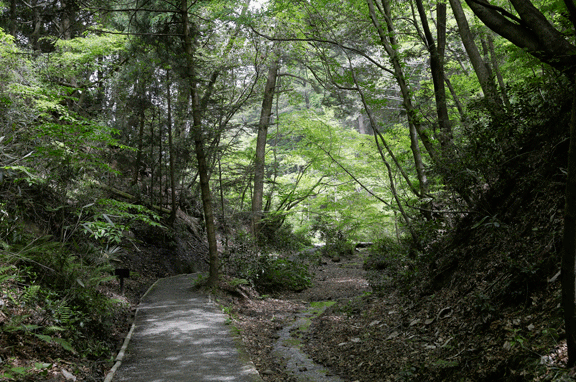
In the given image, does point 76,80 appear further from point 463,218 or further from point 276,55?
point 463,218

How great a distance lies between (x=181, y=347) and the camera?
20.5 ft

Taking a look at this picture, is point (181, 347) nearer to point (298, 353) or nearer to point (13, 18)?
point (298, 353)

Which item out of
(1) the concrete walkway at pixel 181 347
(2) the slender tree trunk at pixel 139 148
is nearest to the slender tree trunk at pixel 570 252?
(1) the concrete walkway at pixel 181 347

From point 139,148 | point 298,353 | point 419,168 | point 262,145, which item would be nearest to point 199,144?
point 139,148

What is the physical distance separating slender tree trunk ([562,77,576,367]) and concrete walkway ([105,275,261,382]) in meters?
3.63

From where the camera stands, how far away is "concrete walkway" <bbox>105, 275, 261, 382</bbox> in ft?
16.9

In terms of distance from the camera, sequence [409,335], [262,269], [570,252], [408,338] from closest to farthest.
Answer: [570,252]
[408,338]
[409,335]
[262,269]

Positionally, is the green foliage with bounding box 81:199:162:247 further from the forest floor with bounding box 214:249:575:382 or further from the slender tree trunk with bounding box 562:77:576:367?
the slender tree trunk with bounding box 562:77:576:367

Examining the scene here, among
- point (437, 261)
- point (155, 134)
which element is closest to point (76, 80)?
point (155, 134)

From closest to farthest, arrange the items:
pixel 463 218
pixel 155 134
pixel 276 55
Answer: pixel 463 218 < pixel 276 55 < pixel 155 134

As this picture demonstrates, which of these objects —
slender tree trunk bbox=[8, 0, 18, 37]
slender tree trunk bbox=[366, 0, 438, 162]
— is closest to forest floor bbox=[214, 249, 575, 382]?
slender tree trunk bbox=[366, 0, 438, 162]

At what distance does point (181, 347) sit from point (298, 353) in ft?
6.82

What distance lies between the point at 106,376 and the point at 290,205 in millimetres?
13027

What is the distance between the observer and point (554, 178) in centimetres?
491
